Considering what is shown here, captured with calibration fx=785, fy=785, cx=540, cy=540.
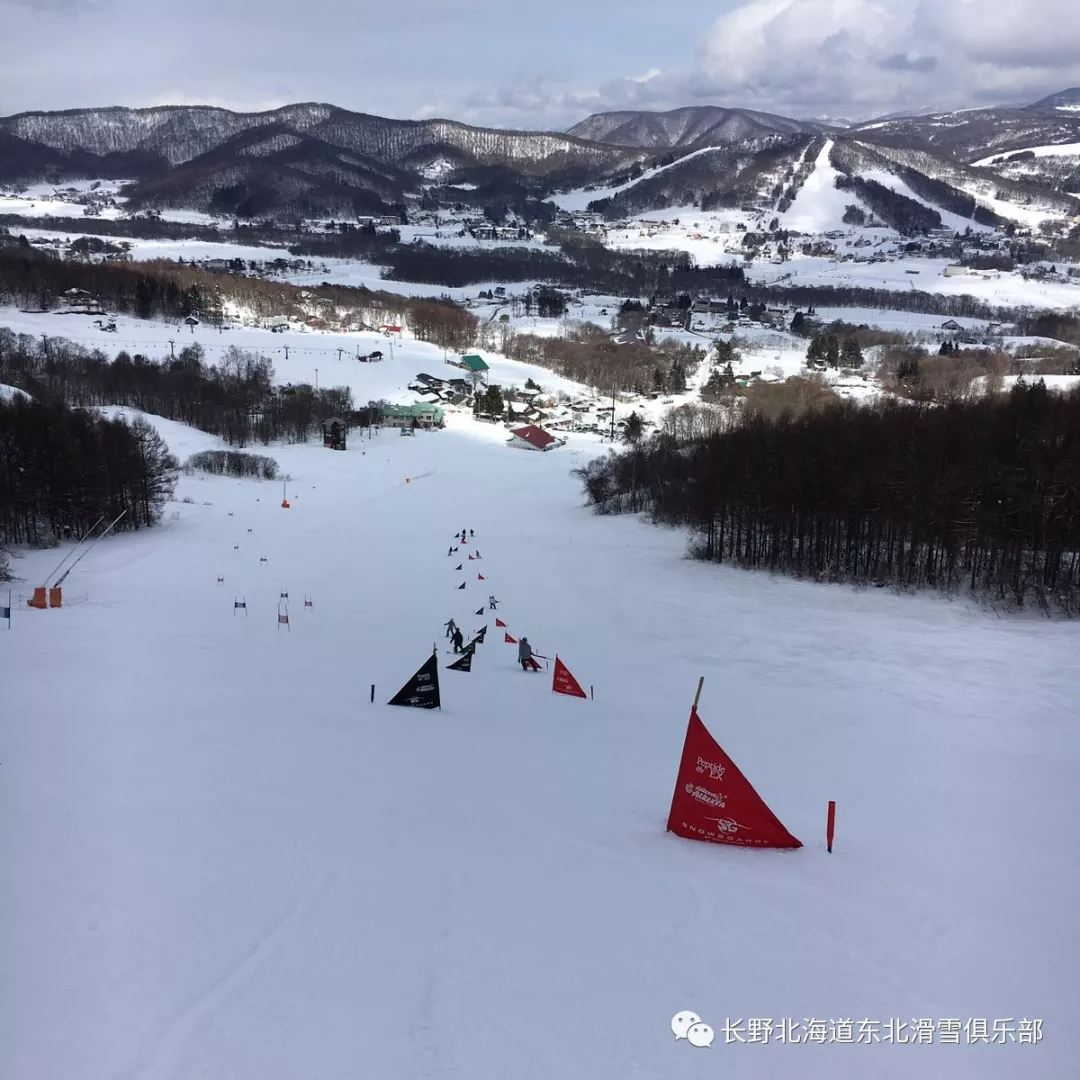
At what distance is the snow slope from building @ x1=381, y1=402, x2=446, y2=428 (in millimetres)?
65826

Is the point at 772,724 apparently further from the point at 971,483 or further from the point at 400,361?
the point at 400,361

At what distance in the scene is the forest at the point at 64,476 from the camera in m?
32.2

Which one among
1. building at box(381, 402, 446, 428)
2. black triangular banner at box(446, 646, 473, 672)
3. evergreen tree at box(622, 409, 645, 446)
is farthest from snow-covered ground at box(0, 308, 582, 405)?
black triangular banner at box(446, 646, 473, 672)

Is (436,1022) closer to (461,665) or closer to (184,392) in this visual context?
(461,665)

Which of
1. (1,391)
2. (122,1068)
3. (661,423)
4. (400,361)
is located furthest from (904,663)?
(400,361)

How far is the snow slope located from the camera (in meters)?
5.66

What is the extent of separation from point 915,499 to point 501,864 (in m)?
23.2


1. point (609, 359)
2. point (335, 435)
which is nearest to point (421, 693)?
point (335, 435)

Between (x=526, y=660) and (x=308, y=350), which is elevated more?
(x=308, y=350)

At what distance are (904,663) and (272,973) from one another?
16.7 m

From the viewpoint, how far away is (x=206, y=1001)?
231 inches

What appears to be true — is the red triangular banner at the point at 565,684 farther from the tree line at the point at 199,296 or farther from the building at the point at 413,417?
the tree line at the point at 199,296

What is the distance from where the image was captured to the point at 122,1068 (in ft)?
17.1

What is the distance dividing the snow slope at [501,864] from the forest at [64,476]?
16.1 meters
